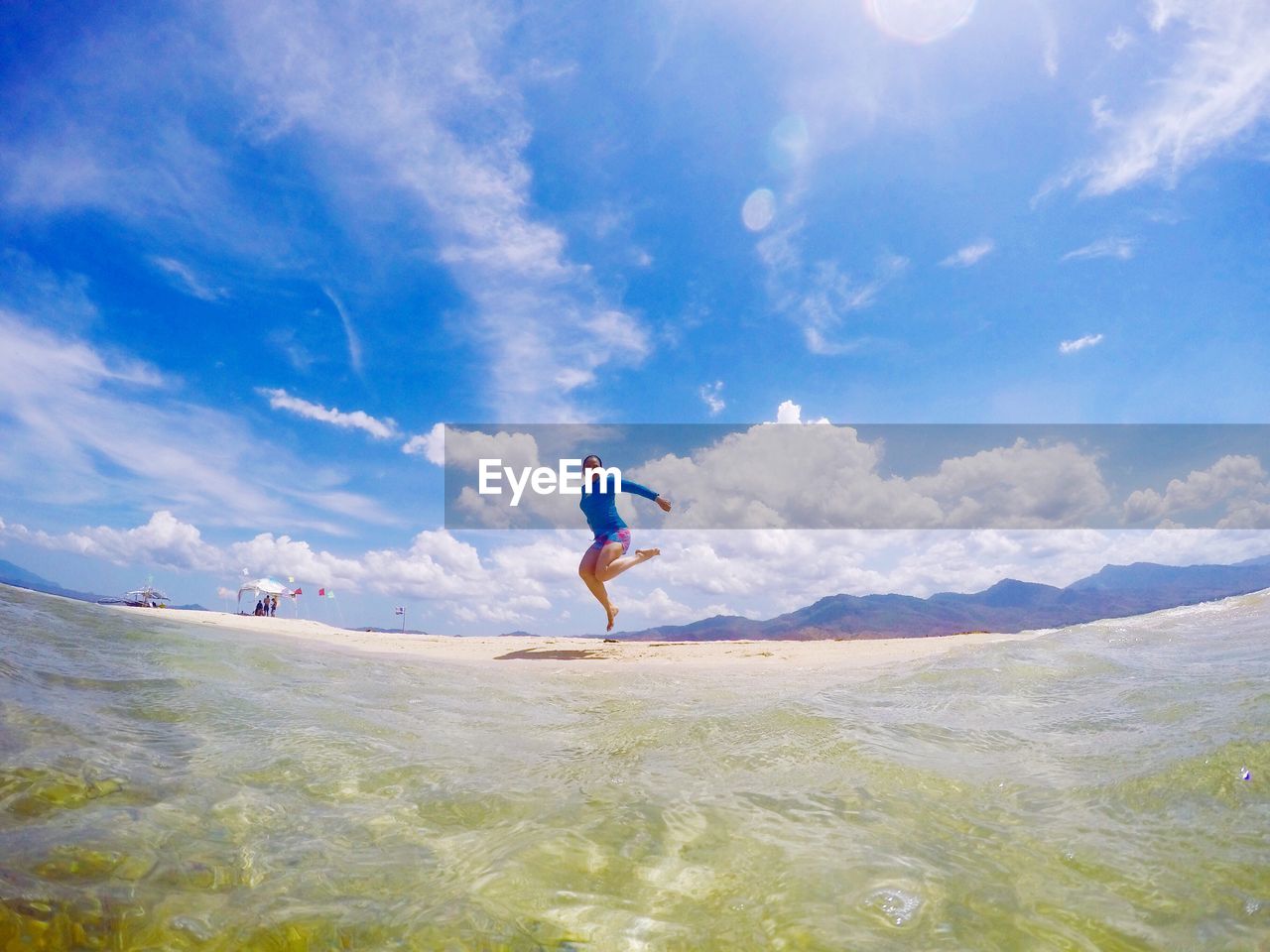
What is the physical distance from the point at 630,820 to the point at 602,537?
8.62m

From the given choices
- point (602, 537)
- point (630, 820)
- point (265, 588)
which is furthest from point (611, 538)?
point (265, 588)

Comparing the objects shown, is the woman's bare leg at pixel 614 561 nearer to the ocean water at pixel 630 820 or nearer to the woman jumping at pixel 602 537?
the woman jumping at pixel 602 537

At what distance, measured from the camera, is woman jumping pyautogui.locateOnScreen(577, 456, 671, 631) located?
10625 mm

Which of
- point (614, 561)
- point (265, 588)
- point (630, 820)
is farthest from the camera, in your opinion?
point (265, 588)

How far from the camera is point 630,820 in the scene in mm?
2189

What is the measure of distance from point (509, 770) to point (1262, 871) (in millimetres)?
2601

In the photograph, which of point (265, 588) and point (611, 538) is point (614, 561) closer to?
point (611, 538)

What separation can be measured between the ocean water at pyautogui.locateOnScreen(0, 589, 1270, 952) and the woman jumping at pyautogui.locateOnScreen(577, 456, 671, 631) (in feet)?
20.3

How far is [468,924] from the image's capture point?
154 cm

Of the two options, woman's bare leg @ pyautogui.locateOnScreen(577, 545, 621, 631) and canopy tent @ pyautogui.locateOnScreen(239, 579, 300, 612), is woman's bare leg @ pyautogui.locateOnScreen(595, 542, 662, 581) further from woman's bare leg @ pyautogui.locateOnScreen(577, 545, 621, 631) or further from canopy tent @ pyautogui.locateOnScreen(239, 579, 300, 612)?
canopy tent @ pyautogui.locateOnScreen(239, 579, 300, 612)

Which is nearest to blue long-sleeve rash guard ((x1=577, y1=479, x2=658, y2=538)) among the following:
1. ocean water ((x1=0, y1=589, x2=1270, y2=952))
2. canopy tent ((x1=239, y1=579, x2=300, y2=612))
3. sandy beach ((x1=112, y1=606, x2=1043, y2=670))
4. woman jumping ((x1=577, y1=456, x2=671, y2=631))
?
→ woman jumping ((x1=577, y1=456, x2=671, y2=631))

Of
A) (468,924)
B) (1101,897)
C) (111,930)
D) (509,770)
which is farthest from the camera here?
(509,770)

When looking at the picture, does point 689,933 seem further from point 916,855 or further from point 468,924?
point 916,855

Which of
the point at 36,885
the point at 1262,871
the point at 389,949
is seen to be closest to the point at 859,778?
the point at 1262,871
